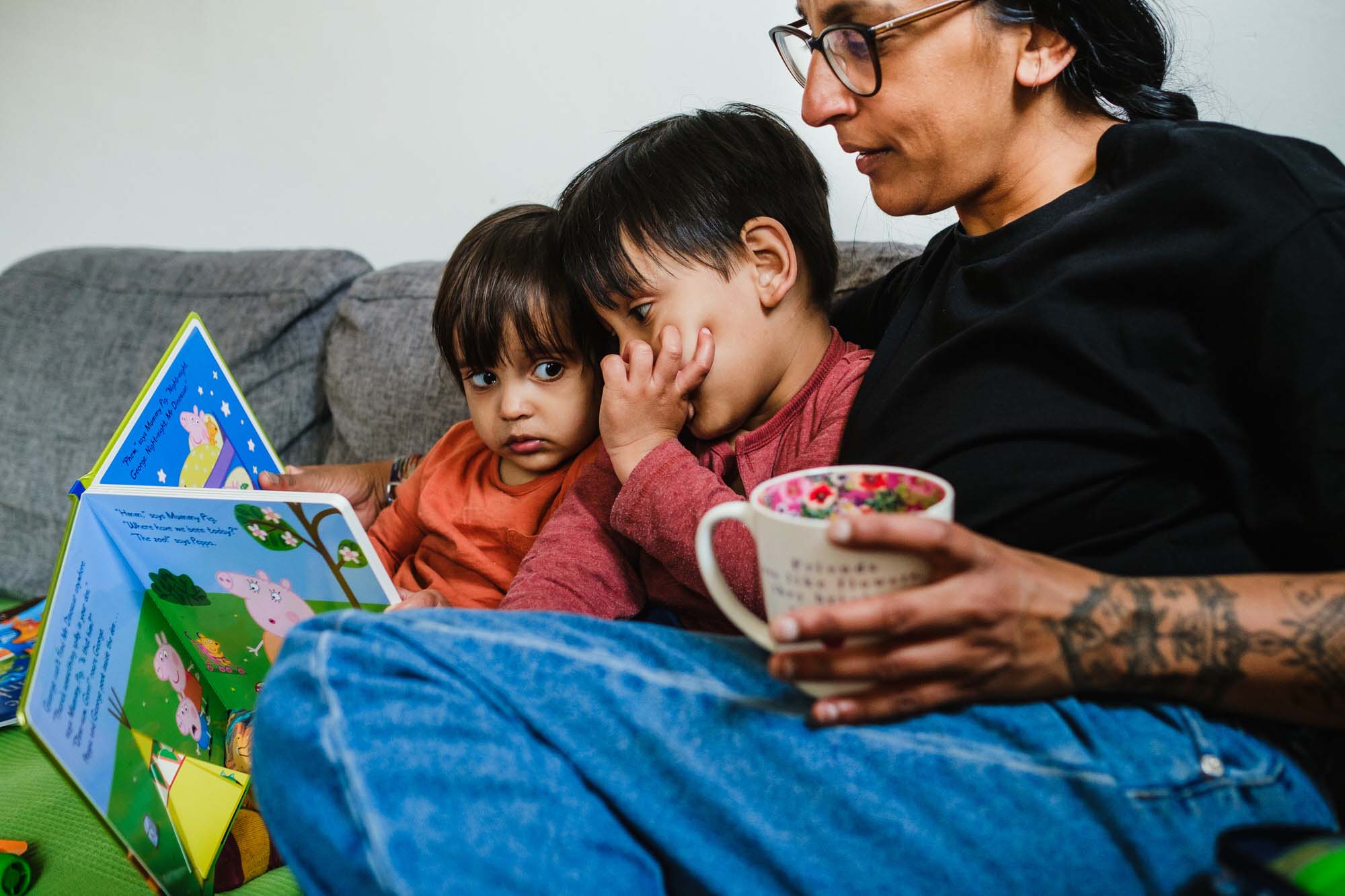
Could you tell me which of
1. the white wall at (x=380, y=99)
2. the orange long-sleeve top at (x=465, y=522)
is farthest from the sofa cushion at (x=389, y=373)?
the white wall at (x=380, y=99)

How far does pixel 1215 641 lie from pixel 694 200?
0.69 meters

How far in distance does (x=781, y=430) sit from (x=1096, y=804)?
1.82 feet

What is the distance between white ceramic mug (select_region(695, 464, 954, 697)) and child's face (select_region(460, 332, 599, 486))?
0.63 m

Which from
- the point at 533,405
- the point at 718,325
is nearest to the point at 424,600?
the point at 533,405

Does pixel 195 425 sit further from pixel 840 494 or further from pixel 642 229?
pixel 840 494

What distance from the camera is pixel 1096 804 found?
66 centimetres

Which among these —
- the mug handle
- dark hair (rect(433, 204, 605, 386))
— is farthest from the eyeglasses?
the mug handle

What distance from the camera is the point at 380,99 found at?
6.54ft

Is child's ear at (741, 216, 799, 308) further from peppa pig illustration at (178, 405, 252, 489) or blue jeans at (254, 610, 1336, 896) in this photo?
peppa pig illustration at (178, 405, 252, 489)

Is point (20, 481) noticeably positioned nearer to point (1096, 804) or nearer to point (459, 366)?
point (459, 366)

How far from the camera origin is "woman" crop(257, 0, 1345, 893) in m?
0.65

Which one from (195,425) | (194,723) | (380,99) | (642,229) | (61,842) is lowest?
(61,842)

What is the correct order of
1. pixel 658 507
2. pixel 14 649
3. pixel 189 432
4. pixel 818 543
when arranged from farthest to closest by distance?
1. pixel 14 649
2. pixel 189 432
3. pixel 658 507
4. pixel 818 543

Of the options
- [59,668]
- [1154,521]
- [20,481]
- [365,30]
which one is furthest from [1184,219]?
[20,481]
